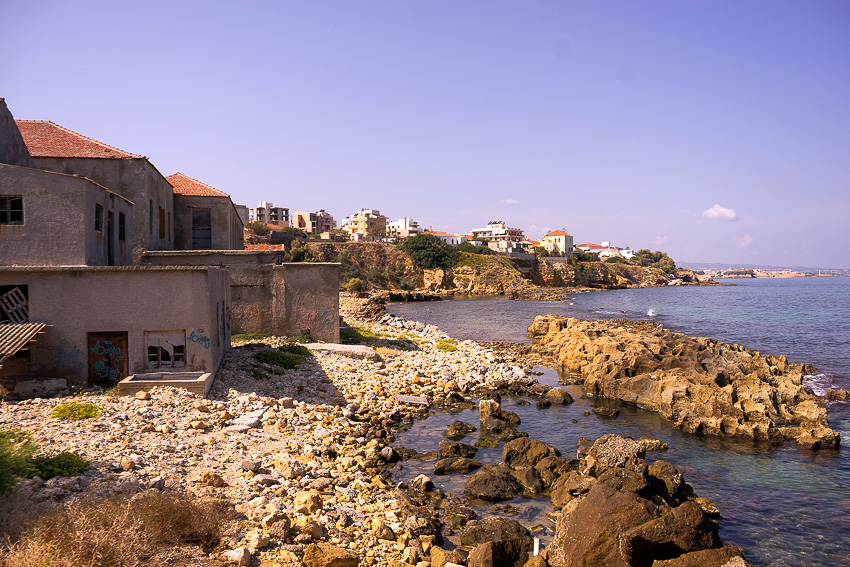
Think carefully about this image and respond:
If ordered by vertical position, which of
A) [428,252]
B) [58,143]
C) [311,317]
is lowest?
[311,317]

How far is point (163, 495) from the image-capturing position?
362 inches

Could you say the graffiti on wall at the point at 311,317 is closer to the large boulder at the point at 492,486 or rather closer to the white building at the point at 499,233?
the large boulder at the point at 492,486

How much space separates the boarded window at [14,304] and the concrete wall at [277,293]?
10.5m

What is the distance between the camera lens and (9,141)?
19922 millimetres

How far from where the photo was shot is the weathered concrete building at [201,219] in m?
31.6

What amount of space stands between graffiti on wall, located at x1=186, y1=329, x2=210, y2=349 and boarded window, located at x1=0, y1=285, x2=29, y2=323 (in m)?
4.43

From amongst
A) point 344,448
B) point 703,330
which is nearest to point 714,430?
point 344,448

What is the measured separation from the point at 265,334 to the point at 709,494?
2064 centimetres

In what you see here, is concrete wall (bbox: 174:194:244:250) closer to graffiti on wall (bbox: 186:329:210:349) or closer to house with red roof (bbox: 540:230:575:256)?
graffiti on wall (bbox: 186:329:210:349)

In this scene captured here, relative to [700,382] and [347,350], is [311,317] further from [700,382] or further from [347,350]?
[700,382]

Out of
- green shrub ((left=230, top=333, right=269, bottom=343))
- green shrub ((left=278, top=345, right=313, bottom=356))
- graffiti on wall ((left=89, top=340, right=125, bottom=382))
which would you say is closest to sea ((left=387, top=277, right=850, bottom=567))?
green shrub ((left=278, top=345, right=313, bottom=356))

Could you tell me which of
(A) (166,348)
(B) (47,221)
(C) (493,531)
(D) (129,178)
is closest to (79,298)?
(A) (166,348)

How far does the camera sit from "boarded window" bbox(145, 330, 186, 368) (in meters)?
16.4

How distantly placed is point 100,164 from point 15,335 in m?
12.8
